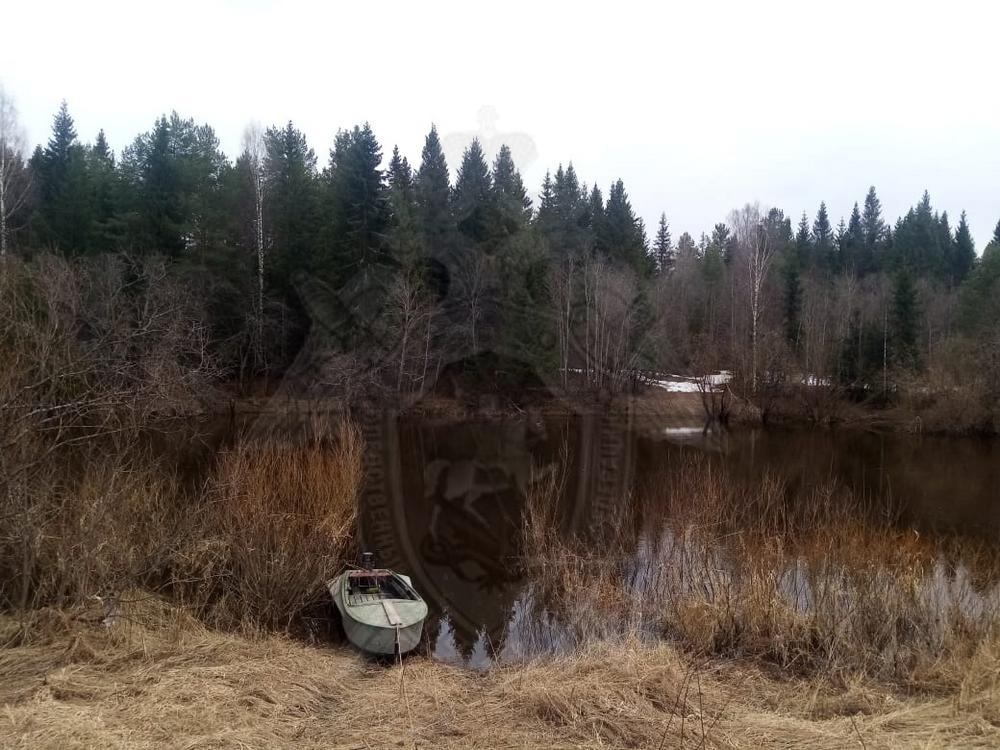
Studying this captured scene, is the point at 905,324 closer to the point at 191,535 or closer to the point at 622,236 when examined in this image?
the point at 622,236

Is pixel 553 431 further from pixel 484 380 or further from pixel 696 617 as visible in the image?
pixel 696 617

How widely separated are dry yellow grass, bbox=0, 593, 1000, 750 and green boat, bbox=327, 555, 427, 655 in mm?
652

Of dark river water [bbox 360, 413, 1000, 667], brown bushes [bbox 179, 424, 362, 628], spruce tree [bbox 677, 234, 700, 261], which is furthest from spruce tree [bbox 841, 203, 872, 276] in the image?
brown bushes [bbox 179, 424, 362, 628]

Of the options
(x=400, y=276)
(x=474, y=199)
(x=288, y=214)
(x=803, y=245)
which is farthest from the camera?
(x=803, y=245)

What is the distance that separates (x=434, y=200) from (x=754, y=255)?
671 inches

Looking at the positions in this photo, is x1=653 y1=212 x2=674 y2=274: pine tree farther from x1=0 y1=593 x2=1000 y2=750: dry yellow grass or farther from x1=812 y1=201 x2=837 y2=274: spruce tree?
x1=0 y1=593 x2=1000 y2=750: dry yellow grass

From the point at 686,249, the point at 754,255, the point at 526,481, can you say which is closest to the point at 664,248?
the point at 686,249

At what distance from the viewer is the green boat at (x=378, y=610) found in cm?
709

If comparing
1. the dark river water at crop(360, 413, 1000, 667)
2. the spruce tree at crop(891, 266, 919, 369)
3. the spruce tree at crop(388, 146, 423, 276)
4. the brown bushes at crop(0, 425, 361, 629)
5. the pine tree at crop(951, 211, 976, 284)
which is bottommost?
the dark river water at crop(360, 413, 1000, 667)

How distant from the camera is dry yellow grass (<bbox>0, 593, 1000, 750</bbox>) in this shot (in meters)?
4.13

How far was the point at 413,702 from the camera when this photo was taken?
5.29 m

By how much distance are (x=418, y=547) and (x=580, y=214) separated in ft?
99.1

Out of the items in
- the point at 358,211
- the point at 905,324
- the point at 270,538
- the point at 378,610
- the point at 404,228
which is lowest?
the point at 378,610

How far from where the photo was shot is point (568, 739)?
14.3 feet
